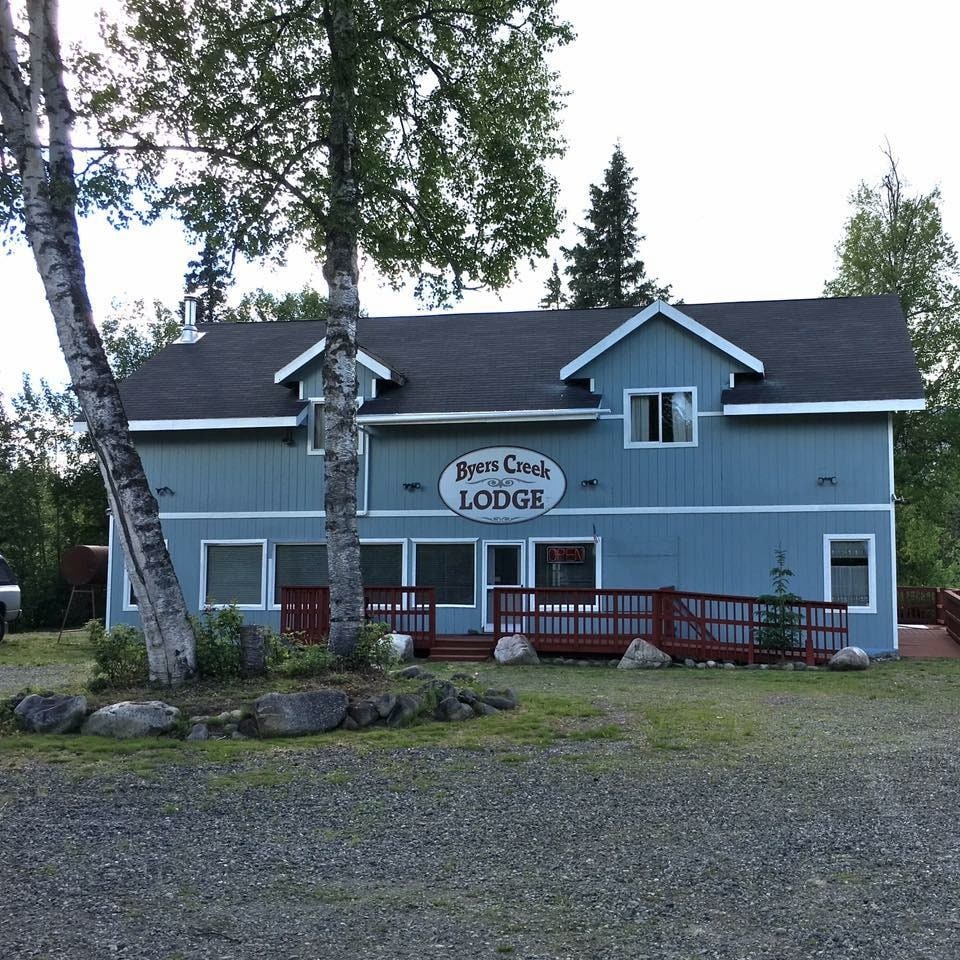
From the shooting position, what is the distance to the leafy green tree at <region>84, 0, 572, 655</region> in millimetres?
12367

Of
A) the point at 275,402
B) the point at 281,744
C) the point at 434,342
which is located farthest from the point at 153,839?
the point at 434,342

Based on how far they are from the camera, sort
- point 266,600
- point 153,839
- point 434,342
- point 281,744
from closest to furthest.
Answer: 1. point 153,839
2. point 281,744
3. point 266,600
4. point 434,342

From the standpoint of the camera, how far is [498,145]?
581 inches

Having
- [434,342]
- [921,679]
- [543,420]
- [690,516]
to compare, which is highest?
[434,342]

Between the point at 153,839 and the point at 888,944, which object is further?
the point at 153,839

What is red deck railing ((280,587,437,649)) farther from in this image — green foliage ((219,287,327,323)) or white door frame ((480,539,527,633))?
green foliage ((219,287,327,323))

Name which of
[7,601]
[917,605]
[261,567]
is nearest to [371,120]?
[261,567]

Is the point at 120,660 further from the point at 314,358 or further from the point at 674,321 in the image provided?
the point at 674,321

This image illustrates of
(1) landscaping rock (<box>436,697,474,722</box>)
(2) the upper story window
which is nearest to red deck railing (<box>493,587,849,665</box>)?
(2) the upper story window

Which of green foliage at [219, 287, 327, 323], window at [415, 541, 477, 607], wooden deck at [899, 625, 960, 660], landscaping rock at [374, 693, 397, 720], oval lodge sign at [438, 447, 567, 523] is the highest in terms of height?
green foliage at [219, 287, 327, 323]

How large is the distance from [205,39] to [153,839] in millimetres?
10219

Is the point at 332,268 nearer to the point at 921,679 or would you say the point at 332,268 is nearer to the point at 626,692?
the point at 626,692

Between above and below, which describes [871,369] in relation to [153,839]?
above

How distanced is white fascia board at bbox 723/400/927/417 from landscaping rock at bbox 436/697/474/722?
1090 cm
